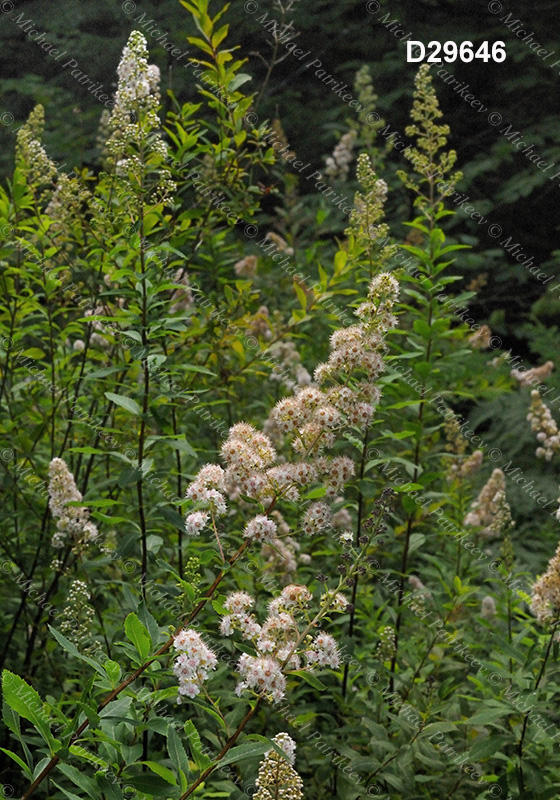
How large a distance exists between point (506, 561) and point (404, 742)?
789 mm

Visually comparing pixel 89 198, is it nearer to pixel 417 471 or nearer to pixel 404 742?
pixel 417 471

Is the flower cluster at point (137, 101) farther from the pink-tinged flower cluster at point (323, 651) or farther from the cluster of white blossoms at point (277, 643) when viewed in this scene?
the pink-tinged flower cluster at point (323, 651)

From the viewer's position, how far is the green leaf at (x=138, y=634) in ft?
5.86

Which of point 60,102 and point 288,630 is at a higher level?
point 288,630

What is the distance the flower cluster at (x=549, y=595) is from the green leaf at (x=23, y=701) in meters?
1.50

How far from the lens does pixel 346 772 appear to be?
2.88m

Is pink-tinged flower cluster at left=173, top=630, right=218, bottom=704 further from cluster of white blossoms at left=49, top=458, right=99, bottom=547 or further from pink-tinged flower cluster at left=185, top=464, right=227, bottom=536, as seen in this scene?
cluster of white blossoms at left=49, top=458, right=99, bottom=547

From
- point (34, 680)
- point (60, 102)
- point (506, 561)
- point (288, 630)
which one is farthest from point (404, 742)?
point (60, 102)

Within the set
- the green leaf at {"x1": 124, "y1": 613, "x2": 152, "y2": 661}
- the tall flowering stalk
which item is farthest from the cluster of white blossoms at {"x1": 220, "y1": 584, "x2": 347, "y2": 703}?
the tall flowering stalk

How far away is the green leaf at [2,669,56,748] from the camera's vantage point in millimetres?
1674

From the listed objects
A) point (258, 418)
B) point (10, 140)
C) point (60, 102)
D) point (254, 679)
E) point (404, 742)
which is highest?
point (254, 679)

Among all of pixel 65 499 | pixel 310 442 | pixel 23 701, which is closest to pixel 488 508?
pixel 65 499

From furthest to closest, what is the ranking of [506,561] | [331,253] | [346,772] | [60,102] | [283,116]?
1. [283,116]
2. [60,102]
3. [331,253]
4. [506,561]
5. [346,772]

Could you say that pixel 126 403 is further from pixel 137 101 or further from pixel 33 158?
pixel 33 158
